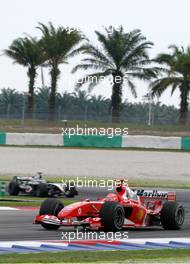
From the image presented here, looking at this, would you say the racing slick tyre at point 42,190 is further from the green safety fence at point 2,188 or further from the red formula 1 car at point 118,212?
the red formula 1 car at point 118,212

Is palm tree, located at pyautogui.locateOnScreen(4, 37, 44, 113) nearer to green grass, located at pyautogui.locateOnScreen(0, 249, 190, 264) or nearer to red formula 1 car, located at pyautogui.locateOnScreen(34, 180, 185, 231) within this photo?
red formula 1 car, located at pyautogui.locateOnScreen(34, 180, 185, 231)

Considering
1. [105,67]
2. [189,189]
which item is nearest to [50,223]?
[189,189]

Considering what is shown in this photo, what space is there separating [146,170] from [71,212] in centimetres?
2118

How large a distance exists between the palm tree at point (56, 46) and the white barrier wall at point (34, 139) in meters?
7.29

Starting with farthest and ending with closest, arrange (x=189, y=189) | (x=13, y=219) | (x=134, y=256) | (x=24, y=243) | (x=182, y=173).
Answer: (x=182, y=173) → (x=189, y=189) → (x=13, y=219) → (x=24, y=243) → (x=134, y=256)

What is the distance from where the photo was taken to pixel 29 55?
53.5 meters

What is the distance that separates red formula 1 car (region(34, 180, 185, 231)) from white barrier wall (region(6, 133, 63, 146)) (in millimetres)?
22895

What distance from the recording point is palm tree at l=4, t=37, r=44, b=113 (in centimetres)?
5287

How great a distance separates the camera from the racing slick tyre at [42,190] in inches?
1117

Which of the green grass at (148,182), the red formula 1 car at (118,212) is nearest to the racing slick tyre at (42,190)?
the green grass at (148,182)

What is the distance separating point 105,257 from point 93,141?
28.3 meters

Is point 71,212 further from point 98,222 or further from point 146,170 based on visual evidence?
point 146,170

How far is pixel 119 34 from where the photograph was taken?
5056 centimetres

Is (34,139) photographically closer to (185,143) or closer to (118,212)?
(185,143)
